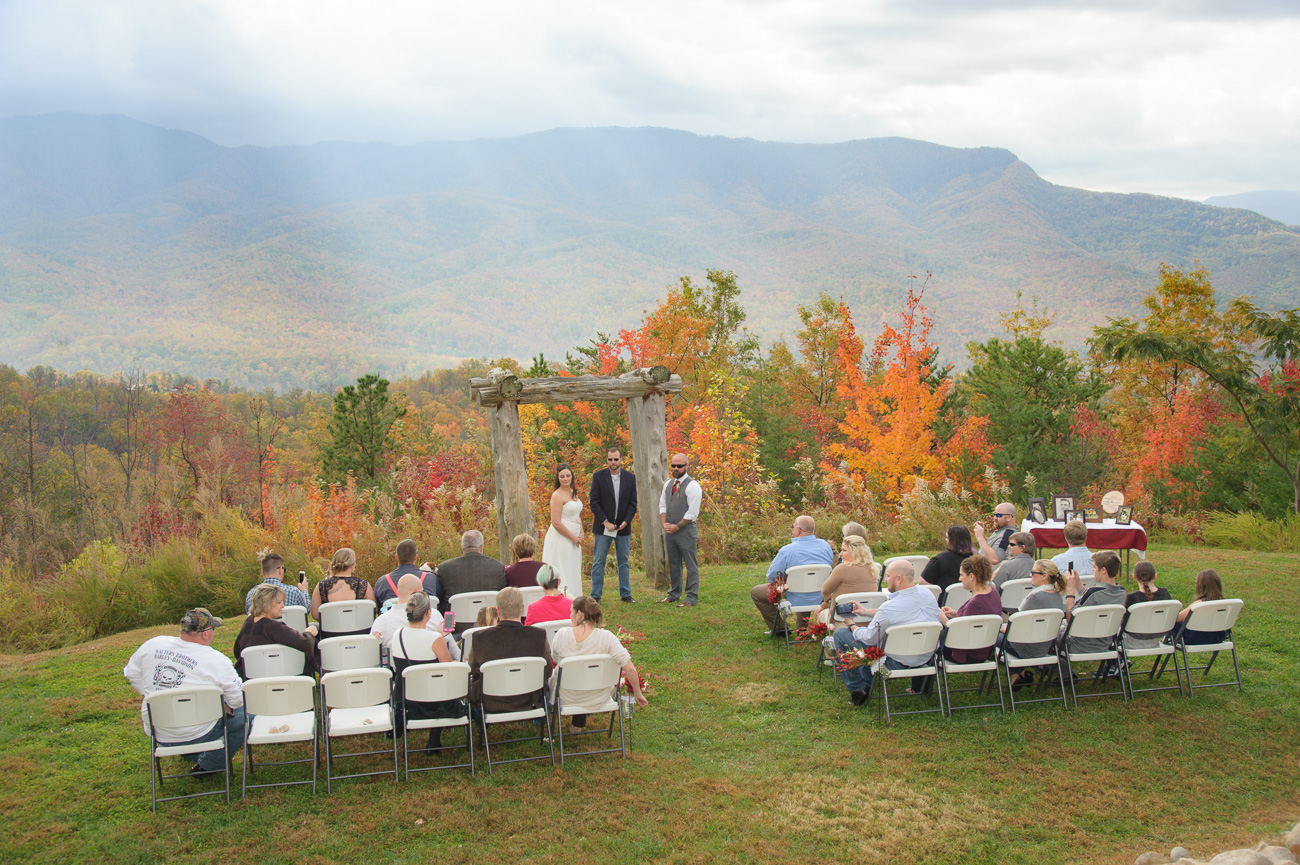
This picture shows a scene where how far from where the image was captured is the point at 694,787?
201 inches

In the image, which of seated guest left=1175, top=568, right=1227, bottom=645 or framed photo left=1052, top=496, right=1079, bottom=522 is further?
framed photo left=1052, top=496, right=1079, bottom=522

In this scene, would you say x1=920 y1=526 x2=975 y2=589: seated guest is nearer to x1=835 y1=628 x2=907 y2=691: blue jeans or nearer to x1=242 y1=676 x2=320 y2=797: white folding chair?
x1=835 y1=628 x2=907 y2=691: blue jeans

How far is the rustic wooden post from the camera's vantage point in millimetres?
9750

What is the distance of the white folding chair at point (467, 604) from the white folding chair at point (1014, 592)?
421cm

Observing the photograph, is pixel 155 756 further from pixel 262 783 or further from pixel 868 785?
pixel 868 785

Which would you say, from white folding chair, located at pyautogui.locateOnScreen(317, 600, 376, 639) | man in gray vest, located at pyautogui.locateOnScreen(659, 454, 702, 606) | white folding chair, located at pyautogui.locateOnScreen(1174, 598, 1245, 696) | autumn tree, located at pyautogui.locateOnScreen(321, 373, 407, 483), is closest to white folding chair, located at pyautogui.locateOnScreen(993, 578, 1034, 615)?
white folding chair, located at pyautogui.locateOnScreen(1174, 598, 1245, 696)

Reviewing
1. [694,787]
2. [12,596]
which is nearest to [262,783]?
[694,787]

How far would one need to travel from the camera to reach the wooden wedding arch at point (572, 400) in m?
9.74

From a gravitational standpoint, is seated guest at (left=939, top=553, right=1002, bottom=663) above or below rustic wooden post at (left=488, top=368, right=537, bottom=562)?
below

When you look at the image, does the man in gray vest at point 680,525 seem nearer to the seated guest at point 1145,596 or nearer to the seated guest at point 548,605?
the seated guest at point 548,605

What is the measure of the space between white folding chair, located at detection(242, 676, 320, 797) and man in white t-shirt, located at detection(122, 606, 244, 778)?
0.15 metres

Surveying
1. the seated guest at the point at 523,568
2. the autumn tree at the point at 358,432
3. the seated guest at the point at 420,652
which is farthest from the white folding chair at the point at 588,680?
the autumn tree at the point at 358,432

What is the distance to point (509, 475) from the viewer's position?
977cm

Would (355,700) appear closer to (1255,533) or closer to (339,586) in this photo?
(339,586)
